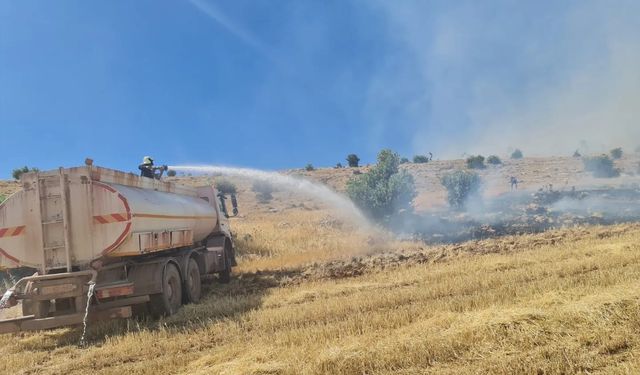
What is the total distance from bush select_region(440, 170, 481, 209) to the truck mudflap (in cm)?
2865

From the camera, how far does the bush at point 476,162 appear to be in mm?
60422

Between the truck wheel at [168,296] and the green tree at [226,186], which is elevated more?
the green tree at [226,186]

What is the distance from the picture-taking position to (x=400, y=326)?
6969 millimetres

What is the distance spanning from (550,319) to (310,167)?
6361 cm

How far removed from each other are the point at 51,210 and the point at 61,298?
1547 mm

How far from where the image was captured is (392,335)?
6.31 meters

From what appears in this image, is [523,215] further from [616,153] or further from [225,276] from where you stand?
[616,153]

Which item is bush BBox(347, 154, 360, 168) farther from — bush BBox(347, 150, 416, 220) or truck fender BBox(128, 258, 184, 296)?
truck fender BBox(128, 258, 184, 296)

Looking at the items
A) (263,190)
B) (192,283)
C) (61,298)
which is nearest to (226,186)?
(263,190)

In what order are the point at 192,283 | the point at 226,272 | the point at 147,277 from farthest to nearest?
the point at 226,272, the point at 192,283, the point at 147,277

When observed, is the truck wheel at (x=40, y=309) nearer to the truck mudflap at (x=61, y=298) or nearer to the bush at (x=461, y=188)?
the truck mudflap at (x=61, y=298)

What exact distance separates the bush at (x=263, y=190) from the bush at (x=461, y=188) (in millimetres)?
20441

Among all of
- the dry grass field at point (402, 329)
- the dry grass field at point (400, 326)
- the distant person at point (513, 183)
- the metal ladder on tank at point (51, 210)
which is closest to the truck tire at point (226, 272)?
the dry grass field at point (400, 326)

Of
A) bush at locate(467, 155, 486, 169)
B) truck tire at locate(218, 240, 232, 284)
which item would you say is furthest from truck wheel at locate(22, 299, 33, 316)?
bush at locate(467, 155, 486, 169)
